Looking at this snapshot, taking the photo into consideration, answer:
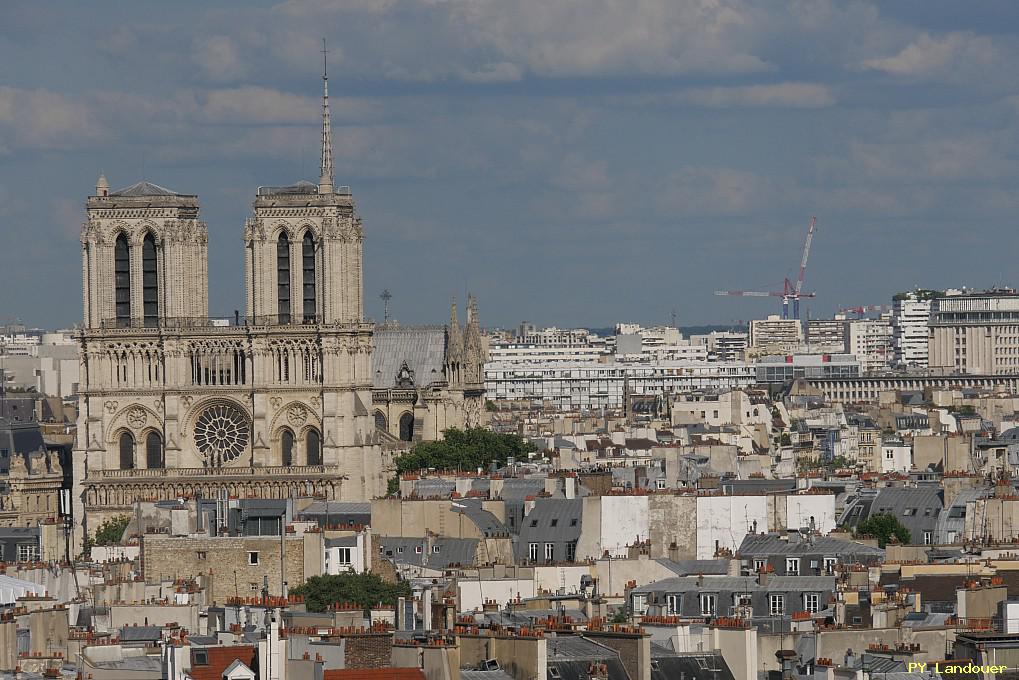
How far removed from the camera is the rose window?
151875mm

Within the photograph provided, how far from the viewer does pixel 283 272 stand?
15050cm

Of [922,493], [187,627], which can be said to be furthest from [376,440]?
[187,627]

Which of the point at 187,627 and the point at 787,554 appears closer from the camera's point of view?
the point at 187,627

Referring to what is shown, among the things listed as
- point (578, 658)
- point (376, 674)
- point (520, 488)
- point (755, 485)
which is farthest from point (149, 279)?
point (376, 674)

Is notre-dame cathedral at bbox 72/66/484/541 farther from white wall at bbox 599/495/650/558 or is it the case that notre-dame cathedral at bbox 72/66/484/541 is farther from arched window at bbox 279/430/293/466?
white wall at bbox 599/495/650/558

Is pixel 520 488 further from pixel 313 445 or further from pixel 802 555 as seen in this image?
pixel 313 445

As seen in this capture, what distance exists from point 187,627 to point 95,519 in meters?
78.2

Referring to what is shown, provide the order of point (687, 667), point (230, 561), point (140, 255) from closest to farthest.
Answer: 1. point (687, 667)
2. point (230, 561)
3. point (140, 255)

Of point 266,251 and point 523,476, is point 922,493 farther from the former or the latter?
point 266,251

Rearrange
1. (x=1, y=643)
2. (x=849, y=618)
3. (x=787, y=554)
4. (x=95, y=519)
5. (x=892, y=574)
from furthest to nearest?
(x=95, y=519), (x=787, y=554), (x=892, y=574), (x=849, y=618), (x=1, y=643)

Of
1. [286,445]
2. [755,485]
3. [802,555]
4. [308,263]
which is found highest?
[308,263]

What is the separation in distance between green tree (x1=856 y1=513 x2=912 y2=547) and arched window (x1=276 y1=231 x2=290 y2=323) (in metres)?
54.7

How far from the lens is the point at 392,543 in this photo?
94.1 metres

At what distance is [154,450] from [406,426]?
23.0 metres
